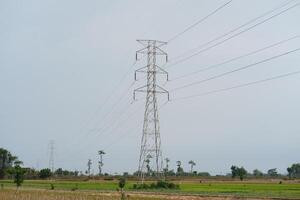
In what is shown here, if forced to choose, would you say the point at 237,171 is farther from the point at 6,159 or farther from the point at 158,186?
the point at 158,186

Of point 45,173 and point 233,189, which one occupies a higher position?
point 45,173

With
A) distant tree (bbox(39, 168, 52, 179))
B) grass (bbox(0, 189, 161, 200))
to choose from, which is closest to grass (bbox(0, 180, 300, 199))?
grass (bbox(0, 189, 161, 200))

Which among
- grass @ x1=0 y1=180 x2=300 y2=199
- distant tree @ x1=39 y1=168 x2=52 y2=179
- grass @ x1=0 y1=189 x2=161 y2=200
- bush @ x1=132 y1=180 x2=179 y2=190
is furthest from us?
distant tree @ x1=39 y1=168 x2=52 y2=179

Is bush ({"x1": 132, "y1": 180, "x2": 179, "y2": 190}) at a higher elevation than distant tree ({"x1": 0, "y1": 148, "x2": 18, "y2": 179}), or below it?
below

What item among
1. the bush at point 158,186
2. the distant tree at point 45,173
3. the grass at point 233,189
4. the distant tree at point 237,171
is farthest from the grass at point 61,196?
the distant tree at point 237,171

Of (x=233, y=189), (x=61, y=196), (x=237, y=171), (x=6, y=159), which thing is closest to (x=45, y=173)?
(x=6, y=159)

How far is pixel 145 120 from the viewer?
67.6 meters

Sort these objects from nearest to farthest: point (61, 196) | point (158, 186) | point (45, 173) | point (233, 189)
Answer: point (61, 196) < point (158, 186) < point (233, 189) < point (45, 173)

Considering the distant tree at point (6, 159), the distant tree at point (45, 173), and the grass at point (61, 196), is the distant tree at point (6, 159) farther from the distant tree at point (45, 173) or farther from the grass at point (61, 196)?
the grass at point (61, 196)

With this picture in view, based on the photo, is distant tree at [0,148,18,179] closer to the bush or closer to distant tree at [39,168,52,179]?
distant tree at [39,168,52,179]

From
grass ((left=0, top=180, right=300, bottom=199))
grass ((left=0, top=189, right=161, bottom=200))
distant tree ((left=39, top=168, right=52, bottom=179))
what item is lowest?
grass ((left=0, top=189, right=161, bottom=200))

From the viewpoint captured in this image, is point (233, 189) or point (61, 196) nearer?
point (61, 196)

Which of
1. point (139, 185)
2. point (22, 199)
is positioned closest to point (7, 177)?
point (139, 185)

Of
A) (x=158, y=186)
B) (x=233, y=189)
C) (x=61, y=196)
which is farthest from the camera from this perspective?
(x=233, y=189)
